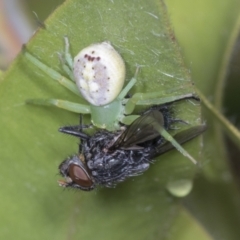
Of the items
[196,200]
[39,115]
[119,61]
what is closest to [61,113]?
[39,115]

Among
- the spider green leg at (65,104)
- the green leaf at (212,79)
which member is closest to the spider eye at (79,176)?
the spider green leg at (65,104)

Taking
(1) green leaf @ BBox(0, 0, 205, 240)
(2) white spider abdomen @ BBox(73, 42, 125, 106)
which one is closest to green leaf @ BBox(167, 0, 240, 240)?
(1) green leaf @ BBox(0, 0, 205, 240)

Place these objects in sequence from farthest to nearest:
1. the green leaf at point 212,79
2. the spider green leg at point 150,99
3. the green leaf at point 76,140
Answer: the green leaf at point 212,79 < the spider green leg at point 150,99 < the green leaf at point 76,140

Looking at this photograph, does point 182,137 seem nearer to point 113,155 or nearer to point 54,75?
point 113,155

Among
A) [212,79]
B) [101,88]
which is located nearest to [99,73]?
[101,88]

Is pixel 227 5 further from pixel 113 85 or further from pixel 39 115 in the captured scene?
pixel 39 115

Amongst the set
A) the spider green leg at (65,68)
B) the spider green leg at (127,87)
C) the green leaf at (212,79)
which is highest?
the spider green leg at (65,68)

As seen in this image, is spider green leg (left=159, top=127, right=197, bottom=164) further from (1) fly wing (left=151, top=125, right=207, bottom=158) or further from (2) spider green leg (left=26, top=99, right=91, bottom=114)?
(2) spider green leg (left=26, top=99, right=91, bottom=114)

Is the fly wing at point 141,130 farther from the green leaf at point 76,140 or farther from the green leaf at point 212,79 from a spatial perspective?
the green leaf at point 212,79
